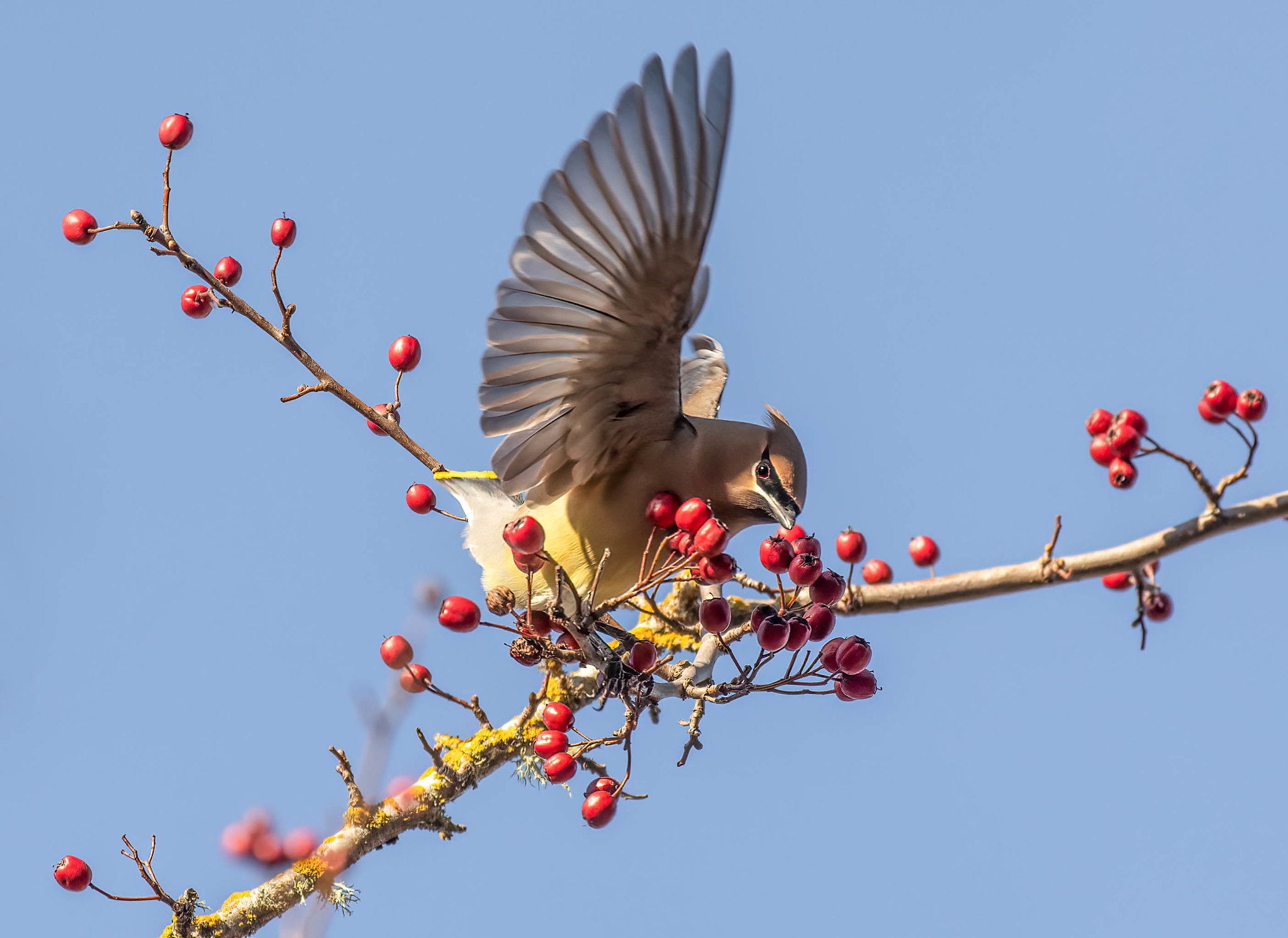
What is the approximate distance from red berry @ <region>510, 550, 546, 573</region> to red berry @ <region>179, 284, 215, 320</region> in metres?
1.45

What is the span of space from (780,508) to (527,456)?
831 mm

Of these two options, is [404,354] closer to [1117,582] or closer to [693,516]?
[693,516]

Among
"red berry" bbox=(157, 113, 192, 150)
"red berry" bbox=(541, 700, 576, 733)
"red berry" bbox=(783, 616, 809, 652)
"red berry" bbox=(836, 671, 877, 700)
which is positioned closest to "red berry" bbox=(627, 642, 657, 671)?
"red berry" bbox=(541, 700, 576, 733)

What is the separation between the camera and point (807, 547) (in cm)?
365

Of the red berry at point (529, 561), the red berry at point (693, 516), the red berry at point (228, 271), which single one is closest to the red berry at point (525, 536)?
the red berry at point (529, 561)

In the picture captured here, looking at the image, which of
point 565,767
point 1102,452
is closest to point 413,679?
point 565,767

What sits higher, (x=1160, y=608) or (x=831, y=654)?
(x=1160, y=608)

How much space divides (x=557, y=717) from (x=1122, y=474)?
1.79 m

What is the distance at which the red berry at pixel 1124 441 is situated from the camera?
12.3 feet

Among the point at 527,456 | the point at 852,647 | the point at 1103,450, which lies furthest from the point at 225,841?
the point at 1103,450

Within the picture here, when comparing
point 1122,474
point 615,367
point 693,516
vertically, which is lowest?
point 693,516

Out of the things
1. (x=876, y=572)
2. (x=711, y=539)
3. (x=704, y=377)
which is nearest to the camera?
(x=711, y=539)

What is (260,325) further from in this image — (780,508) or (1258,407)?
(1258,407)

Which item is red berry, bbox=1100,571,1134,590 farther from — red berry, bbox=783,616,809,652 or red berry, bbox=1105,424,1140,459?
red berry, bbox=783,616,809,652
